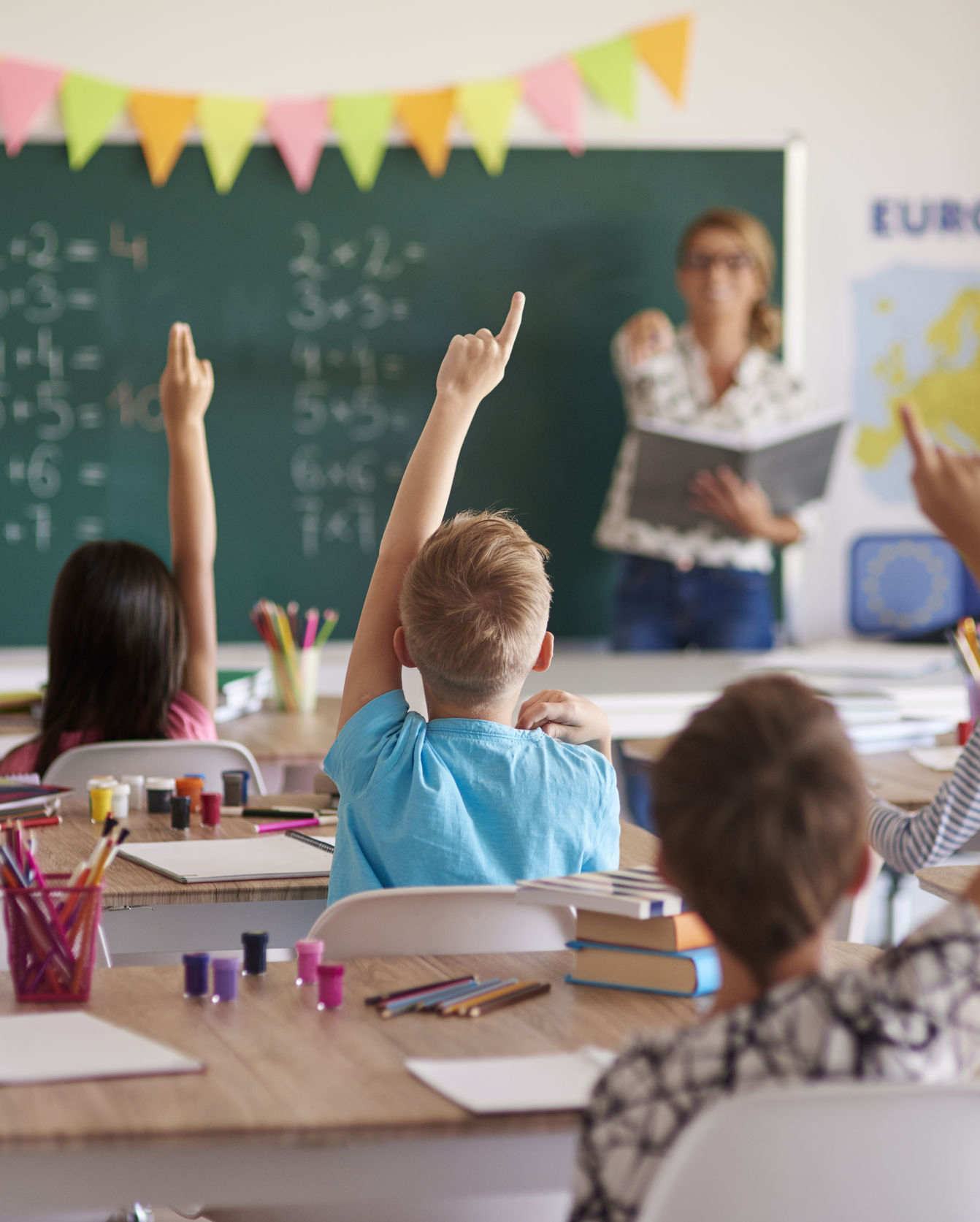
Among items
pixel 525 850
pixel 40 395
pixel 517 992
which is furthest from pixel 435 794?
pixel 40 395

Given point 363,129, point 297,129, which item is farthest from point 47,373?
point 363,129

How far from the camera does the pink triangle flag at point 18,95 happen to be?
4.42m

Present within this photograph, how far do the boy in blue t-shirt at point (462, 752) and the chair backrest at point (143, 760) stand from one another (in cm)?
83

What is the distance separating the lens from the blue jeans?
4.59 meters

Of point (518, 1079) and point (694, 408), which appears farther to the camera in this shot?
point (694, 408)

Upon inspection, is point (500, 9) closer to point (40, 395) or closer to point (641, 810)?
point (40, 395)

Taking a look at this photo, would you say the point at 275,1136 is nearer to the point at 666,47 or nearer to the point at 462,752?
the point at 462,752

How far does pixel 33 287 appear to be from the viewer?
452 centimetres

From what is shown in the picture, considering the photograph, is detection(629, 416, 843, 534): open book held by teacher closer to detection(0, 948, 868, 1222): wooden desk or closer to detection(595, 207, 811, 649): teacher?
detection(595, 207, 811, 649): teacher

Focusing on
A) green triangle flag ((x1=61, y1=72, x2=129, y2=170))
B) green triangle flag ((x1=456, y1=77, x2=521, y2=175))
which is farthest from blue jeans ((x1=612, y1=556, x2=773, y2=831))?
green triangle flag ((x1=61, y1=72, x2=129, y2=170))

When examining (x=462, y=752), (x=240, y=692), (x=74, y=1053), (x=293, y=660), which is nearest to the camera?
(x=74, y=1053)

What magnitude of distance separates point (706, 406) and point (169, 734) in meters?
2.68

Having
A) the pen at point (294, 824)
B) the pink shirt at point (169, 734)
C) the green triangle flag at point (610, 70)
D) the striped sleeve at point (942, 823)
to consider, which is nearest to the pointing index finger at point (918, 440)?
the striped sleeve at point (942, 823)

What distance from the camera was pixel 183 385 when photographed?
8.45 feet
